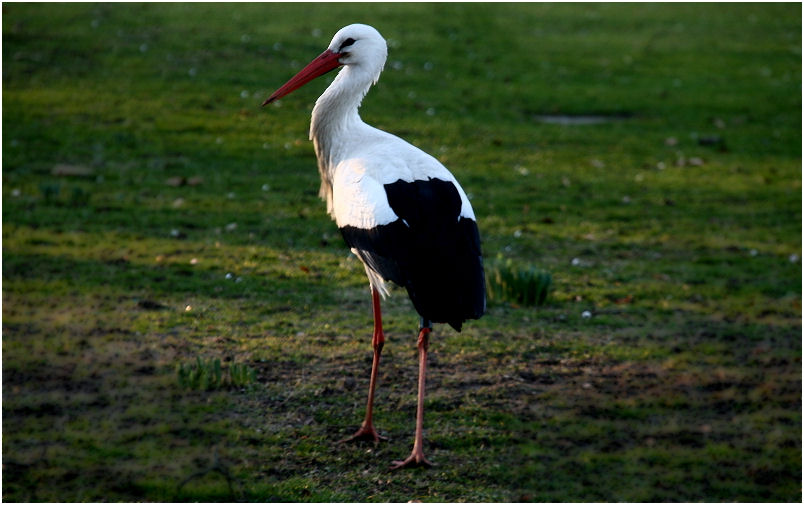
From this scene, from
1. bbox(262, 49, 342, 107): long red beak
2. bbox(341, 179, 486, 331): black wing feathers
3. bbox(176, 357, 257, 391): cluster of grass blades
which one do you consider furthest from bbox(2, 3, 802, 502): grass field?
bbox(262, 49, 342, 107): long red beak

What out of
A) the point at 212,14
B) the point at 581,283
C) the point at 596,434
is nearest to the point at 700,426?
the point at 596,434

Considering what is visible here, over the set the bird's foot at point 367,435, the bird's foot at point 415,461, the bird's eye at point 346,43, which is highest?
the bird's eye at point 346,43

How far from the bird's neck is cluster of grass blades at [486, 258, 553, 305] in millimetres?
1926

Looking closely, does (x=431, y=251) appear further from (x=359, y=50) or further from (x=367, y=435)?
(x=359, y=50)

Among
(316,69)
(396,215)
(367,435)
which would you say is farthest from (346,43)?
(367,435)

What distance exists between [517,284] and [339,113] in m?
2.21

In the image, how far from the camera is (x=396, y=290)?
25.5 ft

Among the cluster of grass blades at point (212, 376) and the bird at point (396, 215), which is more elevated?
the bird at point (396, 215)

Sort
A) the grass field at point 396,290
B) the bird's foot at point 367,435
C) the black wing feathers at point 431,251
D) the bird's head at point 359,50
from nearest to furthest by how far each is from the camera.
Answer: the black wing feathers at point 431,251, the grass field at point 396,290, the bird's foot at point 367,435, the bird's head at point 359,50

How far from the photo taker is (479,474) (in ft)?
16.6

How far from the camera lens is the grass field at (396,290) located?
5.20 metres

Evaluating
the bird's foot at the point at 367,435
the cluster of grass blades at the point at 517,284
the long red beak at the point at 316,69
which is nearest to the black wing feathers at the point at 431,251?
the bird's foot at the point at 367,435

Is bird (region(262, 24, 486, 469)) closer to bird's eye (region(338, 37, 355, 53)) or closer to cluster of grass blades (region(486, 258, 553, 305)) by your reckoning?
bird's eye (region(338, 37, 355, 53))

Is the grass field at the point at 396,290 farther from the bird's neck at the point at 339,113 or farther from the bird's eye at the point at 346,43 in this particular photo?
the bird's eye at the point at 346,43
